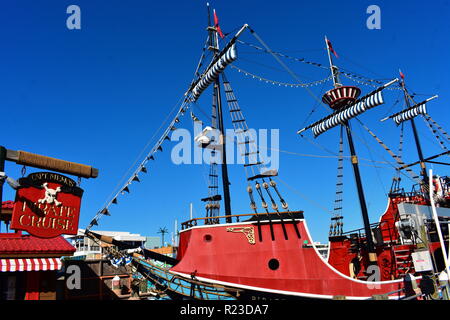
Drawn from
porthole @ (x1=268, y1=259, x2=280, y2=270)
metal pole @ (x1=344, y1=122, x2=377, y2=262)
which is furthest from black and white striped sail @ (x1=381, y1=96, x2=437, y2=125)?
porthole @ (x1=268, y1=259, x2=280, y2=270)

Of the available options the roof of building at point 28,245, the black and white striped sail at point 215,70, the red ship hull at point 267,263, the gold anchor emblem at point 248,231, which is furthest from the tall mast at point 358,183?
the roof of building at point 28,245

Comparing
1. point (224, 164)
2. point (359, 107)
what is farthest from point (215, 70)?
point (359, 107)

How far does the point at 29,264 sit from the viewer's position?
Answer: 9.98m

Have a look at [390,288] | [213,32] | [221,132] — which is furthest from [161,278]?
[213,32]

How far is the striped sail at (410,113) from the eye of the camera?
99.6ft

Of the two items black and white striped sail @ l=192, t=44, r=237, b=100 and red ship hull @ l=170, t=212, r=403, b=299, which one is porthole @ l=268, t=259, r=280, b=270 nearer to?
red ship hull @ l=170, t=212, r=403, b=299

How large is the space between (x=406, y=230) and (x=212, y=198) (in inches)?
401

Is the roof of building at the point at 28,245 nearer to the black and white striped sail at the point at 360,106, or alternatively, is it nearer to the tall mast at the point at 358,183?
the tall mast at the point at 358,183

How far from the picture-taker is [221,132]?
19.1m

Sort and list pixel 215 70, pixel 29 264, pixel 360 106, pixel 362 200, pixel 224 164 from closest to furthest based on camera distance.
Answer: pixel 29 264 → pixel 224 164 → pixel 362 200 → pixel 215 70 → pixel 360 106

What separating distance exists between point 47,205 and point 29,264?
3435 mm

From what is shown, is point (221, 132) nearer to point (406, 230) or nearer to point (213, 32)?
point (213, 32)

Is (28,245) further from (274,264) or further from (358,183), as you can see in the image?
(358,183)

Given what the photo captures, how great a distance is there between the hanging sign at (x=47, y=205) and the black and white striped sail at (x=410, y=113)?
32.0m
